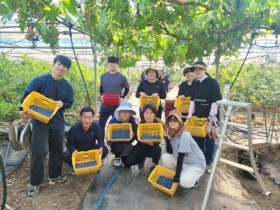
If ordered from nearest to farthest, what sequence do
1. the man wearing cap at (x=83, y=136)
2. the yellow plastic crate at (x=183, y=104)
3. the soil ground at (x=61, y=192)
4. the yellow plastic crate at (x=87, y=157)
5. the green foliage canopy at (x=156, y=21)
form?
the green foliage canopy at (x=156, y=21) → the soil ground at (x=61, y=192) → the yellow plastic crate at (x=87, y=157) → the man wearing cap at (x=83, y=136) → the yellow plastic crate at (x=183, y=104)

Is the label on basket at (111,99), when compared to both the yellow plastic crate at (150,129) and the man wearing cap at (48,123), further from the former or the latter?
the man wearing cap at (48,123)

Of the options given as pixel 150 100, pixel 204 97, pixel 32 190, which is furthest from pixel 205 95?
pixel 32 190

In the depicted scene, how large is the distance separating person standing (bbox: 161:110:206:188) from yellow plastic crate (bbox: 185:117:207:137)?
312 mm

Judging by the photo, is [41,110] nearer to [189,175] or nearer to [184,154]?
[184,154]

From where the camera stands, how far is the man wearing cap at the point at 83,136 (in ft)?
10.4

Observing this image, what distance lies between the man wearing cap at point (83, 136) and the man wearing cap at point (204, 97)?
48.7 inches

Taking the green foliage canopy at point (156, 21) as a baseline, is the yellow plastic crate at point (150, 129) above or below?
below

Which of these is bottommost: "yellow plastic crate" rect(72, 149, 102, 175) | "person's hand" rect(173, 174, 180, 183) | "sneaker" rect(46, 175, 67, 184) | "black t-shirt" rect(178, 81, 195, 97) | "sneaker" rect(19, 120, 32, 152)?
"sneaker" rect(46, 175, 67, 184)

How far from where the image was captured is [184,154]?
2889 mm

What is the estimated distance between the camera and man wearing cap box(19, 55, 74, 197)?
2770 millimetres

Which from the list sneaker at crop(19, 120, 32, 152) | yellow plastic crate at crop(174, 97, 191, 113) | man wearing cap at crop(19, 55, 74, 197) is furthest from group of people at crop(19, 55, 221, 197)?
yellow plastic crate at crop(174, 97, 191, 113)

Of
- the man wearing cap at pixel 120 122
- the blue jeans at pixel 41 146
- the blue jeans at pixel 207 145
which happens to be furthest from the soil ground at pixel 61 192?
the blue jeans at pixel 207 145

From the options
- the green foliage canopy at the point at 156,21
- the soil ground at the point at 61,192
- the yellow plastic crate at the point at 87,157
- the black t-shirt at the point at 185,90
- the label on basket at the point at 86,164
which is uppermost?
the green foliage canopy at the point at 156,21

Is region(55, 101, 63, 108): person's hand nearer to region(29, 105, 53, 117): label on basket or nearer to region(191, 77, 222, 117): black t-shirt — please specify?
region(29, 105, 53, 117): label on basket
